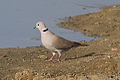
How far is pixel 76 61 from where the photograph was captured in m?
11.1

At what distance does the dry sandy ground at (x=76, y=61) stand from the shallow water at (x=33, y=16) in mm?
1248

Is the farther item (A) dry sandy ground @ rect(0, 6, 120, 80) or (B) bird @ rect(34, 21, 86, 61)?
(B) bird @ rect(34, 21, 86, 61)

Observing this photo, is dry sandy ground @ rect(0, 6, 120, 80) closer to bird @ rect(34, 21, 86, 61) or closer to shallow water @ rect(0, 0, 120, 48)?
bird @ rect(34, 21, 86, 61)

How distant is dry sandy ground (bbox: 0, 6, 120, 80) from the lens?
27.0 ft

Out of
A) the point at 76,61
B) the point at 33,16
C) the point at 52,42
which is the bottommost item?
the point at 76,61

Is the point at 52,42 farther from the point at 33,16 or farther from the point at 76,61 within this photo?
the point at 33,16

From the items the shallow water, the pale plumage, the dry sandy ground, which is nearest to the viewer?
the dry sandy ground

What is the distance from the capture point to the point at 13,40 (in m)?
18.0

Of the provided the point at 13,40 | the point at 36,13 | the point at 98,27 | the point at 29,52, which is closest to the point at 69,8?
the point at 36,13

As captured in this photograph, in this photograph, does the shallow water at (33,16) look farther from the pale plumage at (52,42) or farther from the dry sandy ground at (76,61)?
the pale plumage at (52,42)

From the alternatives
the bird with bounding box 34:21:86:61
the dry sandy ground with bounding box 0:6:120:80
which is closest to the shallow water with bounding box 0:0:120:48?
the dry sandy ground with bounding box 0:6:120:80

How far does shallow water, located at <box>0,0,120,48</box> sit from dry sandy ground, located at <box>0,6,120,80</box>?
125 cm

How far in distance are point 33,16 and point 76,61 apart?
12000 millimetres

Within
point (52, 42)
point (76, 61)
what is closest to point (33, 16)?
point (52, 42)
